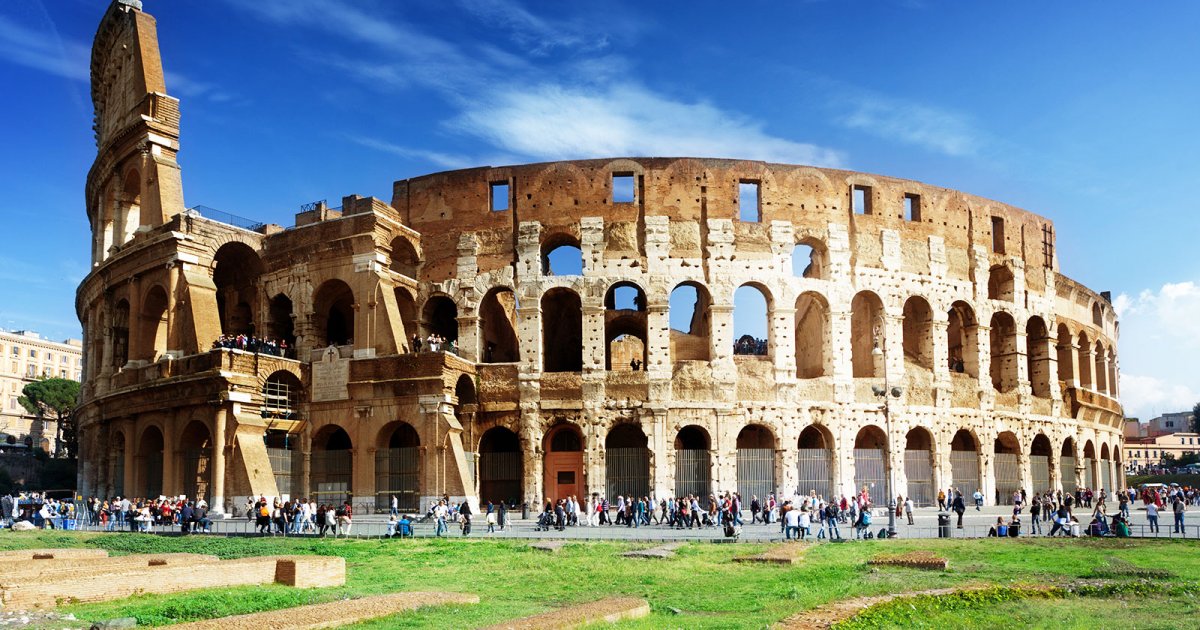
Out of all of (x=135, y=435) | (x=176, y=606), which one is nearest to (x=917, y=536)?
(x=176, y=606)

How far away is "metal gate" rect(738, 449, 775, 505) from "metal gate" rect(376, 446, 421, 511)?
34.5 ft

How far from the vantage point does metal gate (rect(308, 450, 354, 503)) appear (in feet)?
114

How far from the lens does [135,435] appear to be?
35.9 m

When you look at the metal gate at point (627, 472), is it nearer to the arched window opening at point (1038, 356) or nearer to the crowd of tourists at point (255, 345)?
the crowd of tourists at point (255, 345)

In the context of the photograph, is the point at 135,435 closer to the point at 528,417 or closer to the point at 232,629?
the point at 528,417

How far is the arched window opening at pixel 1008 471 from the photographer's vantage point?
3928 cm

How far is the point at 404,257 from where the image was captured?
37875mm

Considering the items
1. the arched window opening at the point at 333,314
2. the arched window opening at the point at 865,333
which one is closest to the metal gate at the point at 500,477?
the arched window opening at the point at 333,314

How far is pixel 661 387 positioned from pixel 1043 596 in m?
20.5

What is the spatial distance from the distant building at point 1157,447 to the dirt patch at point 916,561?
85406mm

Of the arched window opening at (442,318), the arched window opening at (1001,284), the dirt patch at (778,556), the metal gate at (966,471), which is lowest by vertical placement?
the dirt patch at (778,556)

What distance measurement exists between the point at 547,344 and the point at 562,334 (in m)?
0.78

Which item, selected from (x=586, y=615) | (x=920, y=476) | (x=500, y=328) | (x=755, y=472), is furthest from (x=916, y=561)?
(x=500, y=328)

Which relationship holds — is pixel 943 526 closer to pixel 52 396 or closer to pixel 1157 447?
pixel 52 396
